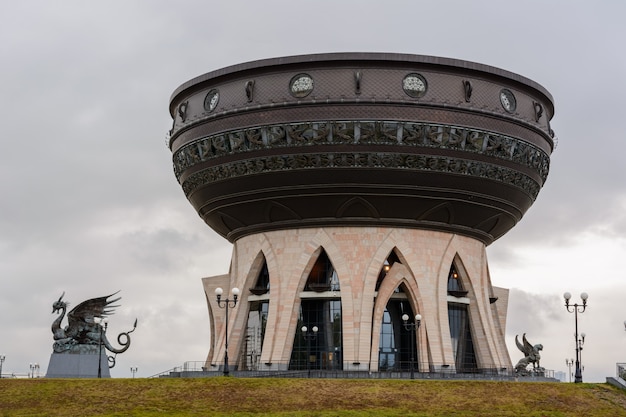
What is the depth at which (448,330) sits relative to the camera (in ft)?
159

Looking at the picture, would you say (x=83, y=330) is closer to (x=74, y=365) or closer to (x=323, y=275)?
(x=74, y=365)

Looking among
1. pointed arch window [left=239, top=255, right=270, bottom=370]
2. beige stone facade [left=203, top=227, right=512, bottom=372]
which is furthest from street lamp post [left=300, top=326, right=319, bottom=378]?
pointed arch window [left=239, top=255, right=270, bottom=370]

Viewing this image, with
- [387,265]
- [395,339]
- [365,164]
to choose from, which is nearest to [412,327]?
[395,339]

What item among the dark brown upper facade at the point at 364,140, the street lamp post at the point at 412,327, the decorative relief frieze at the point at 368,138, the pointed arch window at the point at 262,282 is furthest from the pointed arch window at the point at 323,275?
the decorative relief frieze at the point at 368,138

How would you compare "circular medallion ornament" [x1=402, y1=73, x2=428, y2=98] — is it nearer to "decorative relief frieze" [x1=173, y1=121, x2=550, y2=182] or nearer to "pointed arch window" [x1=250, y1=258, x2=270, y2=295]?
"decorative relief frieze" [x1=173, y1=121, x2=550, y2=182]

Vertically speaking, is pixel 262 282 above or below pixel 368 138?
below

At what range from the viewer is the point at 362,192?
4712cm

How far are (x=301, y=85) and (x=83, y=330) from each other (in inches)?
566

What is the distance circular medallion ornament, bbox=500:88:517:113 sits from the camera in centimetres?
4891

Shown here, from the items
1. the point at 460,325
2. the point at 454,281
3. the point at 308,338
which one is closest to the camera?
the point at 308,338

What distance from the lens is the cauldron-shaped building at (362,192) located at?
46.4 meters

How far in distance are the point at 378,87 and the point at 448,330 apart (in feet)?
38.2

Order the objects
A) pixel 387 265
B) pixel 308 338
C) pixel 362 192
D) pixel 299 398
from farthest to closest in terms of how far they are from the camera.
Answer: pixel 387 265 → pixel 308 338 → pixel 362 192 → pixel 299 398

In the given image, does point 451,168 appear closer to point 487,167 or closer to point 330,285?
point 487,167
